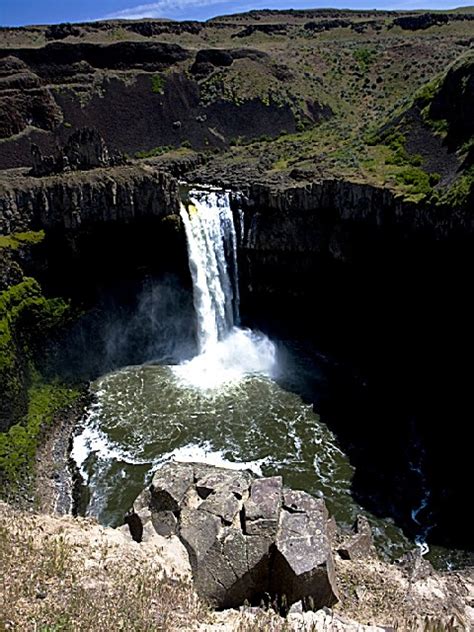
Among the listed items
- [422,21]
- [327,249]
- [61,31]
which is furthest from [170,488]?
[422,21]

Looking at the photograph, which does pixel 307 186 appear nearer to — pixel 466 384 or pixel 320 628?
pixel 466 384

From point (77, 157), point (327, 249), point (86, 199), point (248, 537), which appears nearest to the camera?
point (248, 537)

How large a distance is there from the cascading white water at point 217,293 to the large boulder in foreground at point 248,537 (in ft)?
64.5

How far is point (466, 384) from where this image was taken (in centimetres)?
3127

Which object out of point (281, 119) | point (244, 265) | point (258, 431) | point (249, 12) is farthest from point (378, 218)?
point (249, 12)

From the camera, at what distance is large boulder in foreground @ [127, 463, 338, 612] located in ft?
46.2

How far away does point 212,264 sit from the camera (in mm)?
40094

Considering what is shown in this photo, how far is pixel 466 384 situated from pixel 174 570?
2218 centimetres

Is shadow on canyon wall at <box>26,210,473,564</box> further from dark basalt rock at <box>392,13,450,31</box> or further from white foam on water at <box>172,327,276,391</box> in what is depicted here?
dark basalt rock at <box>392,13,450,31</box>

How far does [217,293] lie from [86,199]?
10578 millimetres

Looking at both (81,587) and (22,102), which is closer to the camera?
(81,587)

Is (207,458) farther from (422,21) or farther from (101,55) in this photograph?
(422,21)

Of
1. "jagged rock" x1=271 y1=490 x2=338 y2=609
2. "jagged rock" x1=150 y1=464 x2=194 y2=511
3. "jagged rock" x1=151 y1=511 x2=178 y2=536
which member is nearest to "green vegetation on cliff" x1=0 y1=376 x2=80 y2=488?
"jagged rock" x1=150 y1=464 x2=194 y2=511

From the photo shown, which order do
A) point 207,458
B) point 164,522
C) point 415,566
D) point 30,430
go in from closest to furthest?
point 164,522
point 415,566
point 207,458
point 30,430
